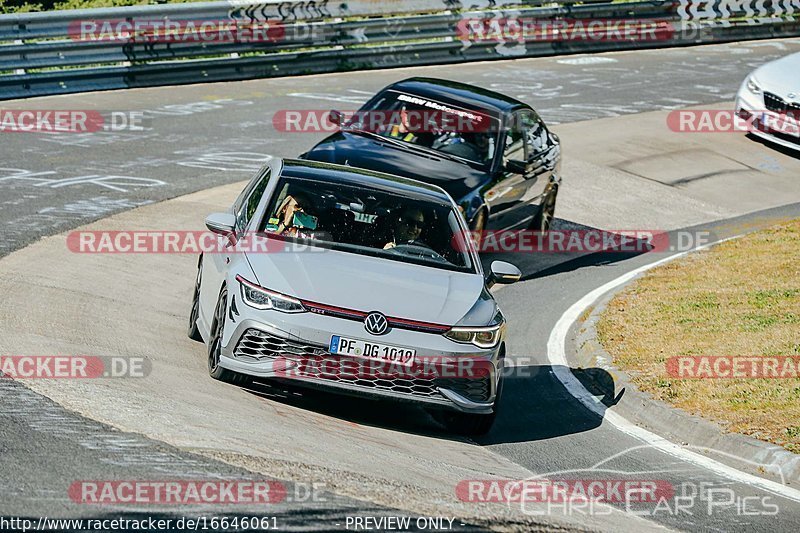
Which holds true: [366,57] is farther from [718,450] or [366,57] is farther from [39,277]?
[718,450]

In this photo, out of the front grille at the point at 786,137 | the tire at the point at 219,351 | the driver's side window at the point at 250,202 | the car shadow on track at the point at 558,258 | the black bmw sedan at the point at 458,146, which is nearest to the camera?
the tire at the point at 219,351

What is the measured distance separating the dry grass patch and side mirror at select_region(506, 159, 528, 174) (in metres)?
1.76

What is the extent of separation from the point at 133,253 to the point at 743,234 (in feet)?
28.1

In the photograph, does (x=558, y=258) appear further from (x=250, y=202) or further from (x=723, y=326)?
(x=250, y=202)

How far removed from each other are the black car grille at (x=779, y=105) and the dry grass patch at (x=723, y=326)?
16.4 feet

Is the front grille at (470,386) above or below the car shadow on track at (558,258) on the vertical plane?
above

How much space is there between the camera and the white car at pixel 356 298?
8086 mm

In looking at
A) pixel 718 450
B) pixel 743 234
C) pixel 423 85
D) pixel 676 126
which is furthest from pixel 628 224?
pixel 718 450

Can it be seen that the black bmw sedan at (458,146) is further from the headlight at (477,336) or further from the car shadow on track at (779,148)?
the car shadow on track at (779,148)

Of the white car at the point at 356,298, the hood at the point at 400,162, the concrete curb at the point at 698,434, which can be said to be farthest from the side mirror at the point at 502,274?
the hood at the point at 400,162

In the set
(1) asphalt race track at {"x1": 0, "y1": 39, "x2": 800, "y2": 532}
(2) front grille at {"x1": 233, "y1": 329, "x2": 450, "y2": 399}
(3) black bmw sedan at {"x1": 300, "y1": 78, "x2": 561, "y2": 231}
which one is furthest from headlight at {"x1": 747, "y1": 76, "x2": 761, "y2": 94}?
(2) front grille at {"x1": 233, "y1": 329, "x2": 450, "y2": 399}

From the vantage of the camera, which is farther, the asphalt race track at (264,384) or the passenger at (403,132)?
the passenger at (403,132)

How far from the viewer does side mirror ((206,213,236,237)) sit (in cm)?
922

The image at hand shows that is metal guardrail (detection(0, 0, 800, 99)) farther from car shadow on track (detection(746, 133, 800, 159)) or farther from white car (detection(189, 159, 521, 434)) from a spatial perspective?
white car (detection(189, 159, 521, 434))
